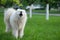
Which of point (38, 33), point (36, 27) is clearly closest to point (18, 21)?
point (38, 33)

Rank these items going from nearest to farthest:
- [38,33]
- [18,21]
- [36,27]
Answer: [18,21] → [38,33] → [36,27]

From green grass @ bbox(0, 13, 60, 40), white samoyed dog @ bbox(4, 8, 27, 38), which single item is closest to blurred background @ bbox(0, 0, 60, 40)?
green grass @ bbox(0, 13, 60, 40)

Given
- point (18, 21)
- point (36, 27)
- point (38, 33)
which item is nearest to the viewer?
point (18, 21)

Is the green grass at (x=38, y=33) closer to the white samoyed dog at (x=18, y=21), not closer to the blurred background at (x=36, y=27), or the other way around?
the blurred background at (x=36, y=27)

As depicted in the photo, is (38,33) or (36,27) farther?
(36,27)

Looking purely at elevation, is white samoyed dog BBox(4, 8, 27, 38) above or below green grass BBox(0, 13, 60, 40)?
above

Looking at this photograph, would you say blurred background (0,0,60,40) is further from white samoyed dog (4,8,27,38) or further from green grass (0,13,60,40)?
white samoyed dog (4,8,27,38)

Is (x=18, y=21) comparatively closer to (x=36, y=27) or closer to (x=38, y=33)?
(x=38, y=33)

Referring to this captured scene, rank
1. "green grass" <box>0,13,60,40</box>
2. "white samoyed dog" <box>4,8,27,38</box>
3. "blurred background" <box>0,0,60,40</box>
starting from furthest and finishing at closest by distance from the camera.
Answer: "green grass" <box>0,13,60,40</box>
"blurred background" <box>0,0,60,40</box>
"white samoyed dog" <box>4,8,27,38</box>

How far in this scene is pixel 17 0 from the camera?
30.4ft

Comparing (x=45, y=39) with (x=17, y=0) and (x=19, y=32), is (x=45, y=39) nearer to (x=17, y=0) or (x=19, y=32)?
(x=19, y=32)

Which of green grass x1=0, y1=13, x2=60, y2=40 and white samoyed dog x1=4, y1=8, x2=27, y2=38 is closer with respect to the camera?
white samoyed dog x1=4, y1=8, x2=27, y2=38

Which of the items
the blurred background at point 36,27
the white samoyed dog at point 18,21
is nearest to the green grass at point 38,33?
the blurred background at point 36,27

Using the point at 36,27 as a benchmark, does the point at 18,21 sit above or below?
above
